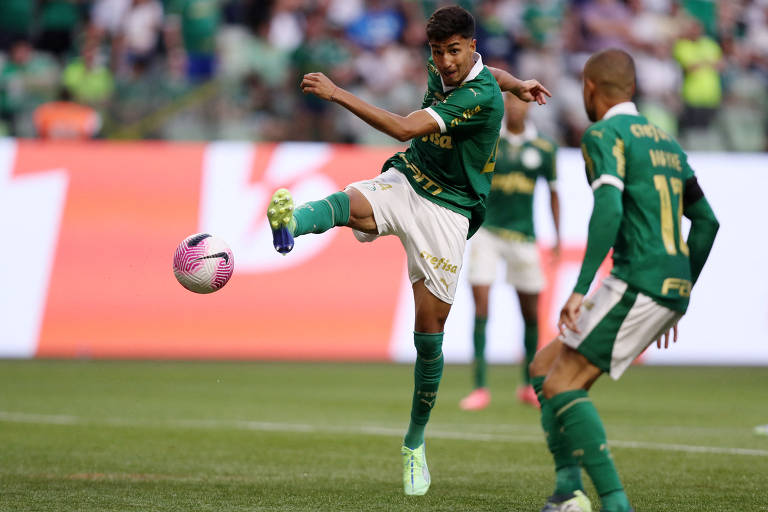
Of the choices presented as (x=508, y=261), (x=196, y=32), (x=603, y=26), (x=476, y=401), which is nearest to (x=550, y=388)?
(x=476, y=401)

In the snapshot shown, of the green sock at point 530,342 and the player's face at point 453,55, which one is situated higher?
the player's face at point 453,55

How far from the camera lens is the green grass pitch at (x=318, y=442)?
18.7ft

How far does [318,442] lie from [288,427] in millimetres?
839

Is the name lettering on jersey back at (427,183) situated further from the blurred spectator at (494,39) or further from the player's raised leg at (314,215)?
the blurred spectator at (494,39)

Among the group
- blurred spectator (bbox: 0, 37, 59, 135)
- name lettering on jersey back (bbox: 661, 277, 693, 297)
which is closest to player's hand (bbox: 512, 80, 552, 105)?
name lettering on jersey back (bbox: 661, 277, 693, 297)

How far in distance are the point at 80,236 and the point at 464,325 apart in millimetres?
4669

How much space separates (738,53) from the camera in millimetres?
18328

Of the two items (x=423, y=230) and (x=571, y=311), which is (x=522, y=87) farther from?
(x=571, y=311)

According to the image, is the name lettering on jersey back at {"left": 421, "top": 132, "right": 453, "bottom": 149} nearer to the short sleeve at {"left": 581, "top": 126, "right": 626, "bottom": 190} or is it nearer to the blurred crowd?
the short sleeve at {"left": 581, "top": 126, "right": 626, "bottom": 190}

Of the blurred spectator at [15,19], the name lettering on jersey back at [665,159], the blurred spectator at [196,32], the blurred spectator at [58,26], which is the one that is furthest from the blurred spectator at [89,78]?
the name lettering on jersey back at [665,159]

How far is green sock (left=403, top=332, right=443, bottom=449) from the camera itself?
6316mm

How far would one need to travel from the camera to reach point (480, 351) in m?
10.7

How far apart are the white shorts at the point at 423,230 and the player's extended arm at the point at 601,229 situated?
171 cm

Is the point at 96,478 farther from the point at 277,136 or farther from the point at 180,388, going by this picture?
the point at 277,136
